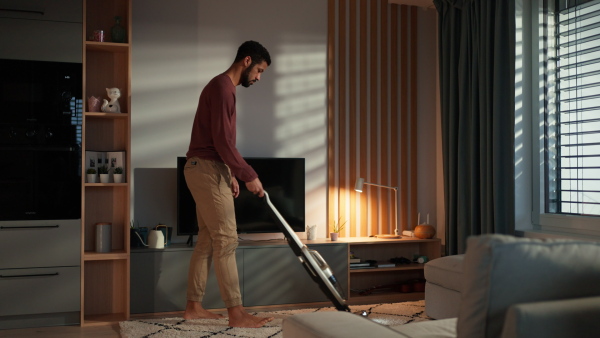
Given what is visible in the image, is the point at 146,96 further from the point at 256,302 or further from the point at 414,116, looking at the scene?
the point at 414,116

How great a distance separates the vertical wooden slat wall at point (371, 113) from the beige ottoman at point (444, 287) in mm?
1354

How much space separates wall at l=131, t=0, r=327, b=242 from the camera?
14.7 feet

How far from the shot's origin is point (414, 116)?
5.29 meters

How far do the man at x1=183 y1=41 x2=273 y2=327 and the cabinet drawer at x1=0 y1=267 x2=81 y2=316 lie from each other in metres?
0.98

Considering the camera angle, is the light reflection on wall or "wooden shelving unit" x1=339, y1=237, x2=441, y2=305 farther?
the light reflection on wall

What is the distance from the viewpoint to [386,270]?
4.84 meters

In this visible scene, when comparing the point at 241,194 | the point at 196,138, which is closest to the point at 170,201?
the point at 241,194

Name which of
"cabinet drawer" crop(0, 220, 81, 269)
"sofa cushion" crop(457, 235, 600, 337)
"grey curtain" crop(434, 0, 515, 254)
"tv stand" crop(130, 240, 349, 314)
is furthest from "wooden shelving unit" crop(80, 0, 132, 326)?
"sofa cushion" crop(457, 235, 600, 337)

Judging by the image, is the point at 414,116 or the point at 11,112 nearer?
the point at 11,112

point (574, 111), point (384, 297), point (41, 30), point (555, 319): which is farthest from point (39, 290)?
point (574, 111)

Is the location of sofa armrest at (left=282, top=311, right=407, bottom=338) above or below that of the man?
below

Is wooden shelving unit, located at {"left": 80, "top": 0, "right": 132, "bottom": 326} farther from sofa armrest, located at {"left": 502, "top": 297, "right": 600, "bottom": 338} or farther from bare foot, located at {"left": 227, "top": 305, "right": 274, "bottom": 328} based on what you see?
sofa armrest, located at {"left": 502, "top": 297, "right": 600, "bottom": 338}

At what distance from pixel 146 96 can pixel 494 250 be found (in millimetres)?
3614

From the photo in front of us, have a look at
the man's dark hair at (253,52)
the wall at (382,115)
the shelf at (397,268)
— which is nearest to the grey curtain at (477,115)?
the shelf at (397,268)
